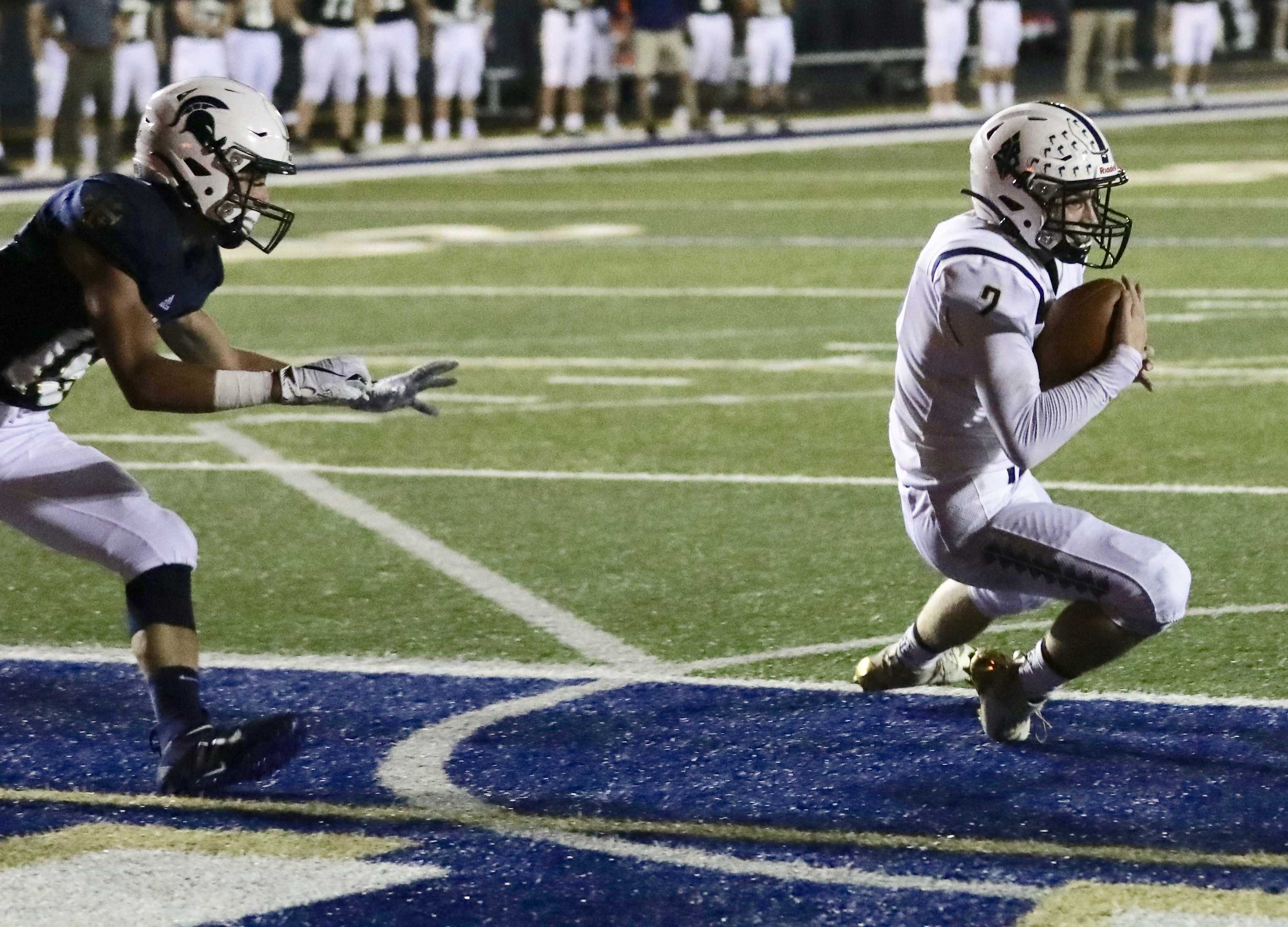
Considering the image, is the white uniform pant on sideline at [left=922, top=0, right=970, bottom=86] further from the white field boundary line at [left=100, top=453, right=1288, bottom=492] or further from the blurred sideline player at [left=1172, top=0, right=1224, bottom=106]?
the white field boundary line at [left=100, top=453, right=1288, bottom=492]

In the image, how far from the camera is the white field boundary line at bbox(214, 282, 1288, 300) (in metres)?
12.5

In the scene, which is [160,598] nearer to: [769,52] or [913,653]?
[913,653]

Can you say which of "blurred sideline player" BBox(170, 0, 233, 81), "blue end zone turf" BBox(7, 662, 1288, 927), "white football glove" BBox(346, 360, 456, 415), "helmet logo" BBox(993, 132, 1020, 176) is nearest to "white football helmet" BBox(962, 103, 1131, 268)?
"helmet logo" BBox(993, 132, 1020, 176)

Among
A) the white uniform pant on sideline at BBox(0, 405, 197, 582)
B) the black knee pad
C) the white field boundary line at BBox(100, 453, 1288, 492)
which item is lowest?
the white field boundary line at BBox(100, 453, 1288, 492)

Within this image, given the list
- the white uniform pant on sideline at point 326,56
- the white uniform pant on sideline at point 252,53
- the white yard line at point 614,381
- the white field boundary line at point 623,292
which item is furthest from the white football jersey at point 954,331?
the white uniform pant on sideline at point 326,56

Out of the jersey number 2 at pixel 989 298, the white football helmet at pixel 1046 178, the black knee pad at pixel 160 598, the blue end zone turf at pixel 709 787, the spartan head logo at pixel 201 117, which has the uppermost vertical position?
the spartan head logo at pixel 201 117

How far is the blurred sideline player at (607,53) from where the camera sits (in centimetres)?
2498

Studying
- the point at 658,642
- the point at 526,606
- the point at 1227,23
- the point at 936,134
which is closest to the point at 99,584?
the point at 526,606

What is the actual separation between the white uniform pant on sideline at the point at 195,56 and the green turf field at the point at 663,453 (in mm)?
5408

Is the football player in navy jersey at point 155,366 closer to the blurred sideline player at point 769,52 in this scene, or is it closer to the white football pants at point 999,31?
the blurred sideline player at point 769,52

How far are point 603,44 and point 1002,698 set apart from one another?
2253cm

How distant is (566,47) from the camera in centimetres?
2366

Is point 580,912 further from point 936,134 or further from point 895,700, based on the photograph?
point 936,134

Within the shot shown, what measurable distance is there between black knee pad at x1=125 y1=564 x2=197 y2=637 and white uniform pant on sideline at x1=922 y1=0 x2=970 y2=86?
67.0ft
